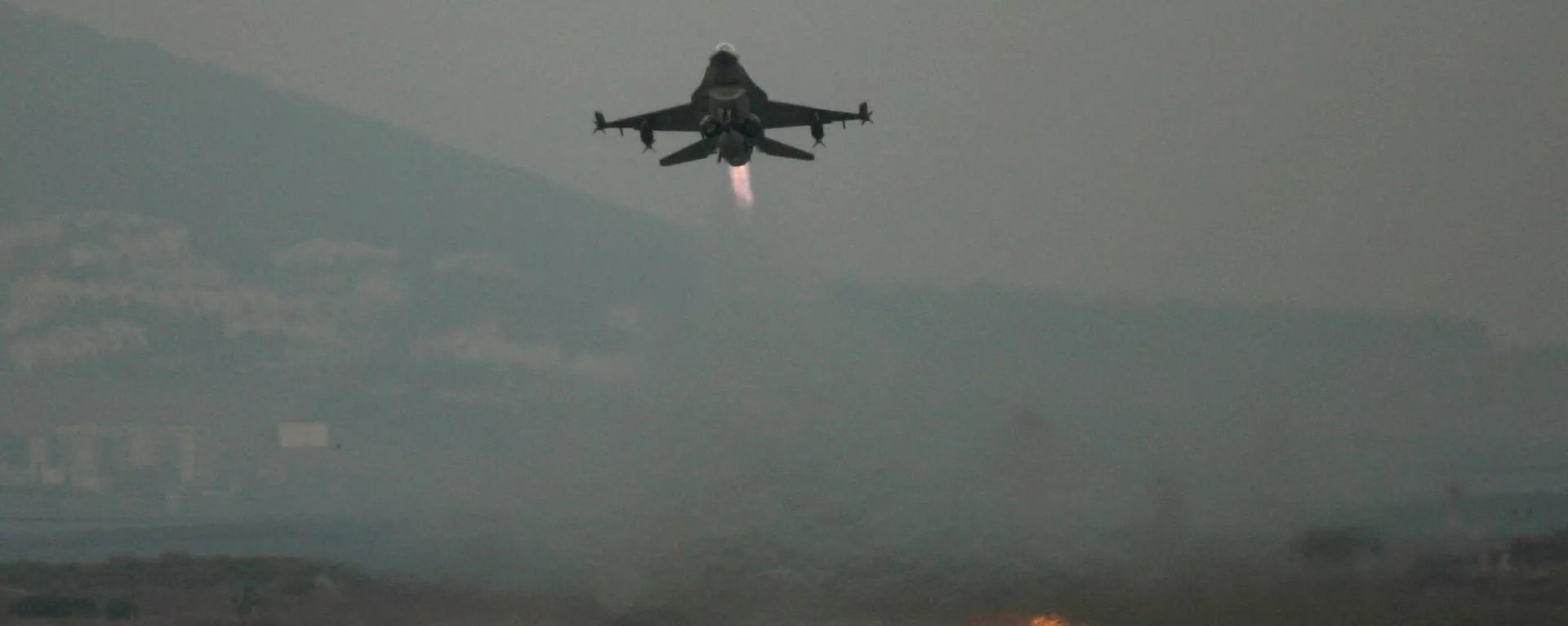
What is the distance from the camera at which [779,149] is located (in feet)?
215

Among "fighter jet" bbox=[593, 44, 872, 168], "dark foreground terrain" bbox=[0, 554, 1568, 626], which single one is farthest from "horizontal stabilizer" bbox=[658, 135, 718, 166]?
"dark foreground terrain" bbox=[0, 554, 1568, 626]

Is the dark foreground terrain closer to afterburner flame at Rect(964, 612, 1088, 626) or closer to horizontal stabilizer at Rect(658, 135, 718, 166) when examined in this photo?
afterburner flame at Rect(964, 612, 1088, 626)

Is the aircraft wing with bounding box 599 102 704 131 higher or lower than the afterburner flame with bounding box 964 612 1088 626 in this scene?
higher

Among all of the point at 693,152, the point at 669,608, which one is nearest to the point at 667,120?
the point at 693,152

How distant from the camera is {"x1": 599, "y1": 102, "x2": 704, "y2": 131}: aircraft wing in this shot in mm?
65875

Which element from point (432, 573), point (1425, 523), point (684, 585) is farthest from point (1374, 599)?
point (432, 573)

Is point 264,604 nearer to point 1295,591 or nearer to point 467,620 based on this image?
point 467,620

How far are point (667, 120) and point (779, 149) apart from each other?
13.9 feet

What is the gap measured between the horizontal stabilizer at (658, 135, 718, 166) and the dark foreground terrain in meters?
15.6

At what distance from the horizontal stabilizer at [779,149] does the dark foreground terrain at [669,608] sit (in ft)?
52.2

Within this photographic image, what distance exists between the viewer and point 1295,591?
213 feet

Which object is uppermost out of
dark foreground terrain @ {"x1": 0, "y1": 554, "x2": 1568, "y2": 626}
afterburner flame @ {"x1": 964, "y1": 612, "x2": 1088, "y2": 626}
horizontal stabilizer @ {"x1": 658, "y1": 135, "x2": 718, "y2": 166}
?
horizontal stabilizer @ {"x1": 658, "y1": 135, "x2": 718, "y2": 166}

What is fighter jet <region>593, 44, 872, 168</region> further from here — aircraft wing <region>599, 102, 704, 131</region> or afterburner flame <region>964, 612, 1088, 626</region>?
afterburner flame <region>964, 612, 1088, 626</region>

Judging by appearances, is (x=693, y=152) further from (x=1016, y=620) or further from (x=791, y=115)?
(x=1016, y=620)
